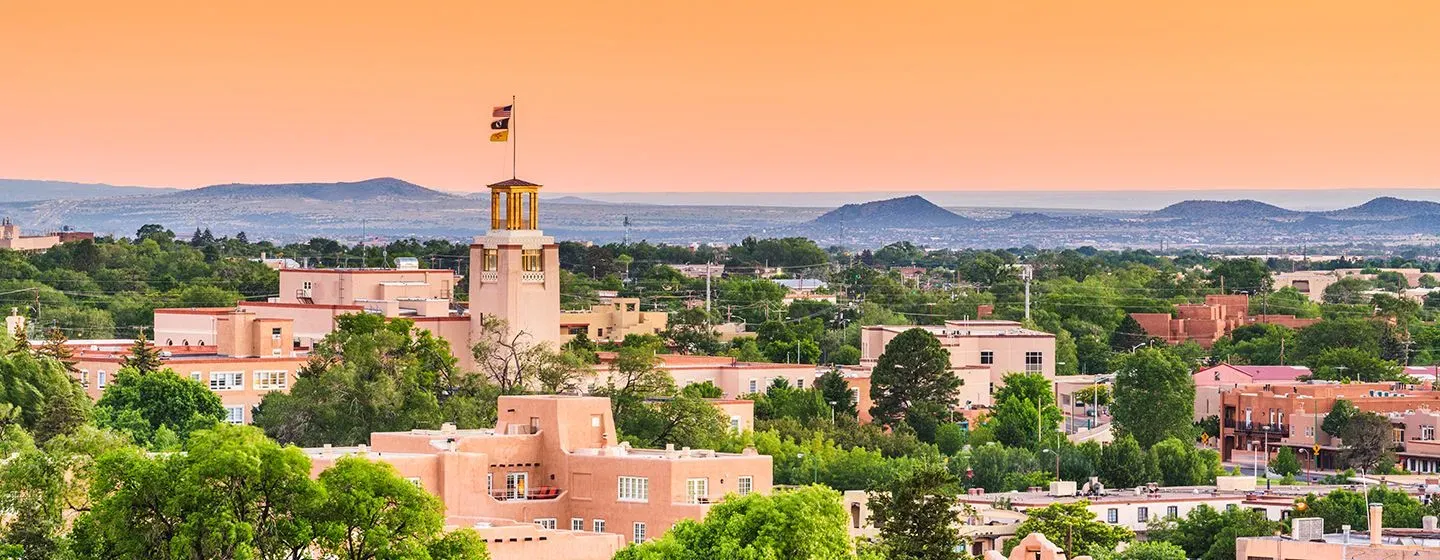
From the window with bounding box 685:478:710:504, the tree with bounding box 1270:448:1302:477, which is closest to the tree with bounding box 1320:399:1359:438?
the tree with bounding box 1270:448:1302:477

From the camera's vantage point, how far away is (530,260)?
9306 centimetres

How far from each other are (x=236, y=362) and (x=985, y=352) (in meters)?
34.2

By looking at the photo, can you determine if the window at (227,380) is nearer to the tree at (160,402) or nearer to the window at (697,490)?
the tree at (160,402)

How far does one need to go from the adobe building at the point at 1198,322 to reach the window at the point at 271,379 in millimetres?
66545

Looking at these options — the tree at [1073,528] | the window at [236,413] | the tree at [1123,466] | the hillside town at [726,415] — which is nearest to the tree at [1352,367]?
the hillside town at [726,415]

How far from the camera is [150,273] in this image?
16375cm

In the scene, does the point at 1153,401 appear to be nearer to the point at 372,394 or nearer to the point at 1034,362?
the point at 1034,362

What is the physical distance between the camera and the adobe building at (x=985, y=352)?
110875mm

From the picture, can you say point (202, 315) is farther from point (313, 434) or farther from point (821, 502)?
point (821, 502)

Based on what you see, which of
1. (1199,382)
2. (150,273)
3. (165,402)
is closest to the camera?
(165,402)

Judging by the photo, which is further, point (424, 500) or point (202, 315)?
point (202, 315)

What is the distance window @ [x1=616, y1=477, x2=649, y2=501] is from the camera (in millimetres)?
58406

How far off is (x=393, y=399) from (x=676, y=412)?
6.55 metres

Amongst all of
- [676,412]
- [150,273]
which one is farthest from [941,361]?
[150,273]
